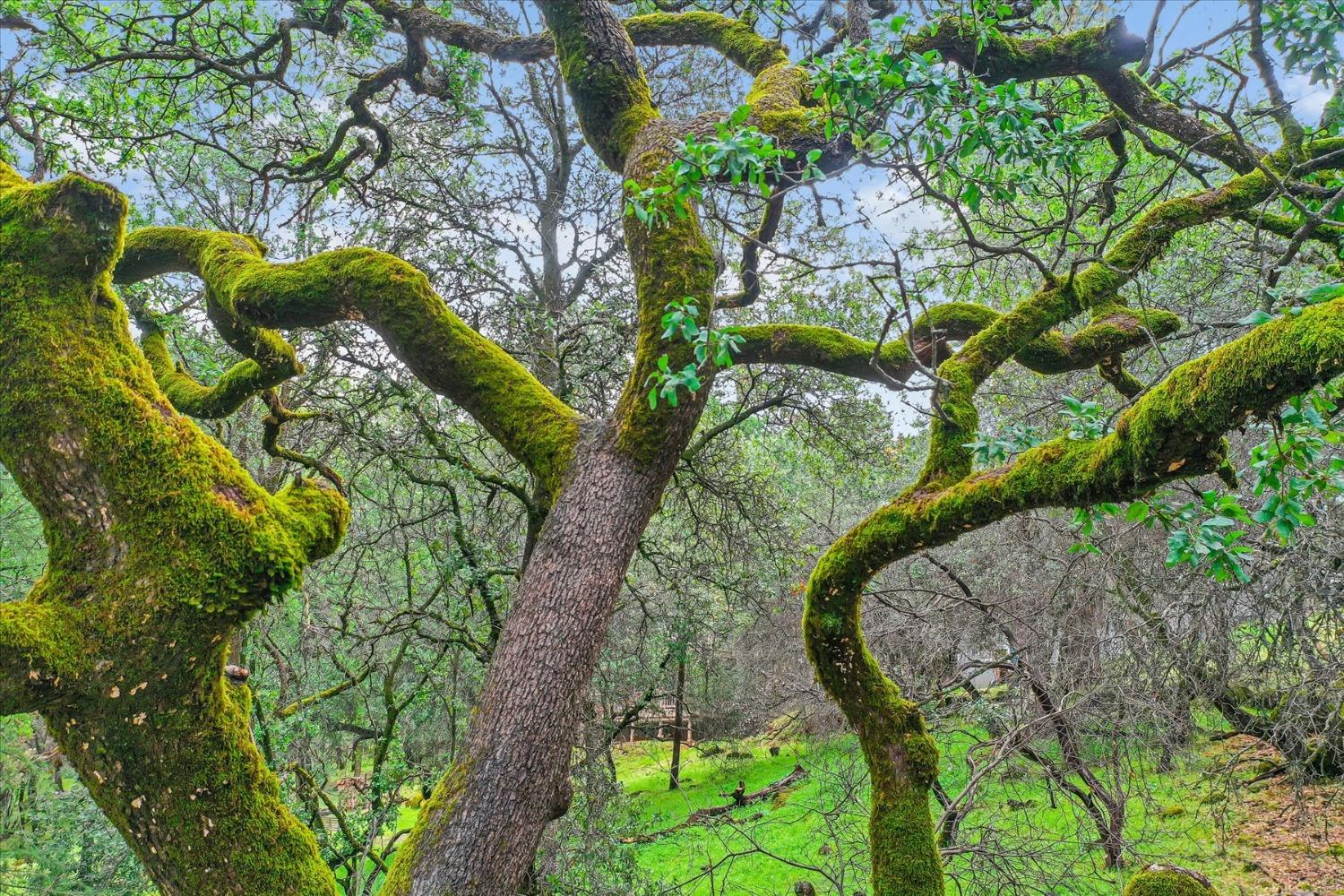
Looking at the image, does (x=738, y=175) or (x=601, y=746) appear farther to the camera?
(x=601, y=746)

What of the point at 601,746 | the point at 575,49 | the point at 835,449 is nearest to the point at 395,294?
the point at 575,49

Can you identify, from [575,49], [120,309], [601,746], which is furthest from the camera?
[601,746]

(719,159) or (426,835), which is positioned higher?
(719,159)

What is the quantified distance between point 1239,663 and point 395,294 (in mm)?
5610

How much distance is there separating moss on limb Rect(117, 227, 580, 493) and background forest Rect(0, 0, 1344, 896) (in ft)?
1.40

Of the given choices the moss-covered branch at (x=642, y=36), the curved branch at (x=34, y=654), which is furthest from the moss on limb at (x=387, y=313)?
the moss-covered branch at (x=642, y=36)

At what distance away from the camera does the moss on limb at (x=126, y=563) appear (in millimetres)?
1803

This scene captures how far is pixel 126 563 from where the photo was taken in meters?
1.85

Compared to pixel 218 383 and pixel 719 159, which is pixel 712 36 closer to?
pixel 719 159

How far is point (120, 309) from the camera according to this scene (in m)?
2.14

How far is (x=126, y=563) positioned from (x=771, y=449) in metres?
6.23

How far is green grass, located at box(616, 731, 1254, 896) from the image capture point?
4582 millimetres

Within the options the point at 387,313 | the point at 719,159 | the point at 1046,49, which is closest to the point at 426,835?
the point at 387,313

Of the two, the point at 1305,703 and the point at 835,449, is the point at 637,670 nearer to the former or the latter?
the point at 835,449
